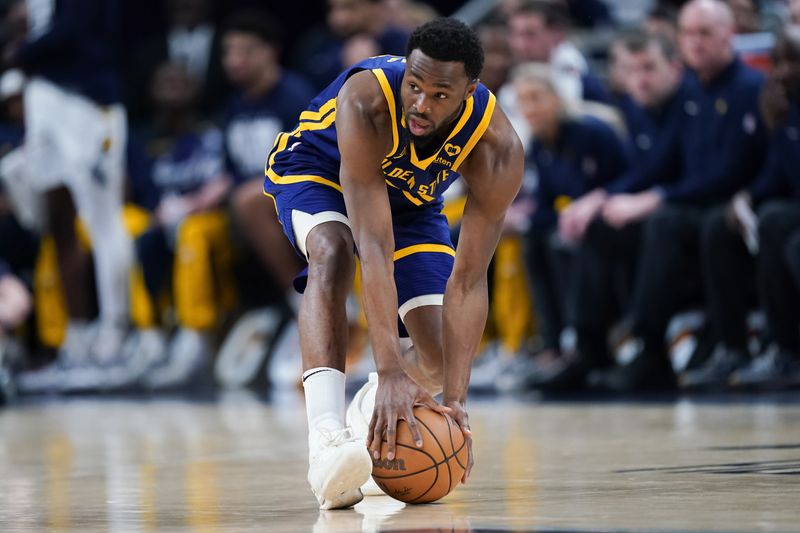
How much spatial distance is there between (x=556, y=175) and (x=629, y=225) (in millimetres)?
771

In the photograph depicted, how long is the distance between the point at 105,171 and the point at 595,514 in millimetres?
7740

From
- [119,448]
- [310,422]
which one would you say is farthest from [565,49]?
[310,422]

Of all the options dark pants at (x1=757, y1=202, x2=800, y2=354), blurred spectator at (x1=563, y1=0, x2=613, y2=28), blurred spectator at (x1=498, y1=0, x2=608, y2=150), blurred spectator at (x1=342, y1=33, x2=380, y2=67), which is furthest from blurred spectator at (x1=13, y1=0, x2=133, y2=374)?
dark pants at (x1=757, y1=202, x2=800, y2=354)

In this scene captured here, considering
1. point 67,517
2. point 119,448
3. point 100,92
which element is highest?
point 100,92

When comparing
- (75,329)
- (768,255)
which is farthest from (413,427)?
(75,329)

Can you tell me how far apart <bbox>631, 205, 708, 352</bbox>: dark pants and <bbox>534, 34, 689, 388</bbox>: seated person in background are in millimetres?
288

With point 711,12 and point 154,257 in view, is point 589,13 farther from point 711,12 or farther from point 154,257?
point 154,257

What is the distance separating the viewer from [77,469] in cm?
500

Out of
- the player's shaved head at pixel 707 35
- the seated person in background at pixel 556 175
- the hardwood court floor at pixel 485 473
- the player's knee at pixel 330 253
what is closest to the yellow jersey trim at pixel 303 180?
the player's knee at pixel 330 253

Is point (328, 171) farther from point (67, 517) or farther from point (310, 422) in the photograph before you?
point (67, 517)

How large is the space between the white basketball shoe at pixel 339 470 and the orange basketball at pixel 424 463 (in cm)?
8

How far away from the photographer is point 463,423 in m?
3.78

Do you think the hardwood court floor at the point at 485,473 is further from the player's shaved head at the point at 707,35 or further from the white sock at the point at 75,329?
the white sock at the point at 75,329

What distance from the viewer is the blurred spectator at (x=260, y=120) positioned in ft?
31.6
